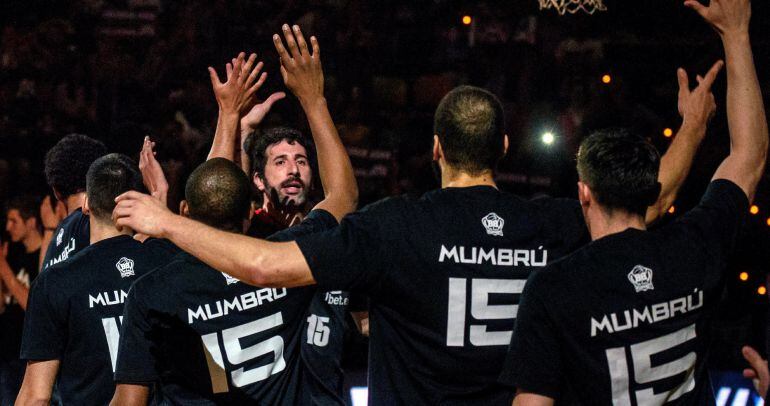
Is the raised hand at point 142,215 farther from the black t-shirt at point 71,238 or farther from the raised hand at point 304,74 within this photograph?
the black t-shirt at point 71,238

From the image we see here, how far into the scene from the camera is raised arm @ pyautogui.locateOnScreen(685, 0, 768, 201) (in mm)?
3549

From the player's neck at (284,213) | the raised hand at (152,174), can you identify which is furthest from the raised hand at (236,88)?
the player's neck at (284,213)

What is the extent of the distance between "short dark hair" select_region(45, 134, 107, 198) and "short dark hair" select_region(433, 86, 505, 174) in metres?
2.70

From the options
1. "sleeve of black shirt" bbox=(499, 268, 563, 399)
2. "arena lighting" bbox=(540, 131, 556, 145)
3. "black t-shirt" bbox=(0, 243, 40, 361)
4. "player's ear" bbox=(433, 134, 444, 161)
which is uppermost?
"player's ear" bbox=(433, 134, 444, 161)

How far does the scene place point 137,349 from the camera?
12.5 ft

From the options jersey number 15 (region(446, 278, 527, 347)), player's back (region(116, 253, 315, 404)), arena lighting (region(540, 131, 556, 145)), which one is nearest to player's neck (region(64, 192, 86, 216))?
player's back (region(116, 253, 315, 404))

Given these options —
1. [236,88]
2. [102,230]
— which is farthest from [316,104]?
[102,230]

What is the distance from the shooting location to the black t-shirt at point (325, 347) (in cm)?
406

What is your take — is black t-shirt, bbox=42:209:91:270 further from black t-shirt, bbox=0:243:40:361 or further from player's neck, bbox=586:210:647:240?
player's neck, bbox=586:210:647:240

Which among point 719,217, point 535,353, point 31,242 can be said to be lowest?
point 31,242

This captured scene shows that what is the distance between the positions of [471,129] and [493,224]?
0.34m

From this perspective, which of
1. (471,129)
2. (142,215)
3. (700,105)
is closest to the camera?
(142,215)

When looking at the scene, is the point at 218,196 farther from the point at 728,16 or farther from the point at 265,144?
the point at 728,16

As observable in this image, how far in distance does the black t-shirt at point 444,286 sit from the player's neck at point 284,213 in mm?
1812
